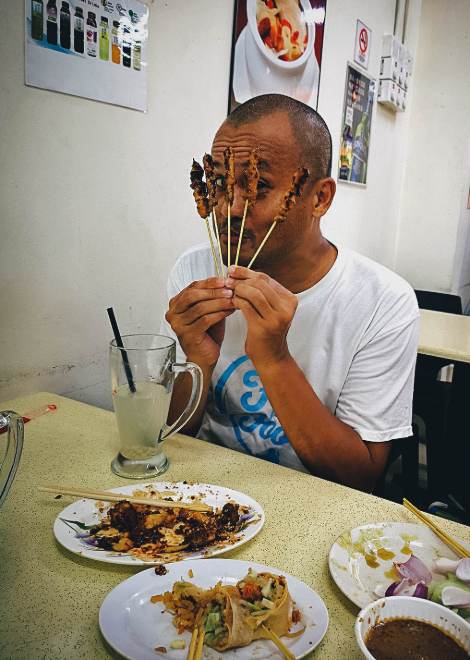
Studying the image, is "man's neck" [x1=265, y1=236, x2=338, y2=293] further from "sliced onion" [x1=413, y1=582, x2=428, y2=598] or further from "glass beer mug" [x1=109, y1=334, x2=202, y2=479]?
"sliced onion" [x1=413, y1=582, x2=428, y2=598]

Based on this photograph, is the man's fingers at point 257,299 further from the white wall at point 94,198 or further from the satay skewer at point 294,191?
the white wall at point 94,198

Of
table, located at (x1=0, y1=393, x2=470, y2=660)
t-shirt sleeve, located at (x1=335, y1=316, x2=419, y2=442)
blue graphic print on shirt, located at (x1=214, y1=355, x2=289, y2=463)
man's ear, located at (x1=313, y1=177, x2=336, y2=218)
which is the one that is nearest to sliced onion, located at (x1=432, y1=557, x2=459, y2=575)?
table, located at (x1=0, y1=393, x2=470, y2=660)

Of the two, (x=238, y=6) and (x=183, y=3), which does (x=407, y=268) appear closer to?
(x=238, y=6)

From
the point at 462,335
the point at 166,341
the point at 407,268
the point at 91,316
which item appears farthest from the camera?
the point at 407,268

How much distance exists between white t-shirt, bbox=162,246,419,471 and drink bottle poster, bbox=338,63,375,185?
1.88 m

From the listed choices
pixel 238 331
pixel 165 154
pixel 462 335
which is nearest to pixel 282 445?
pixel 238 331

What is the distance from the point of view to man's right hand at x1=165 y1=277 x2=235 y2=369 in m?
1.23

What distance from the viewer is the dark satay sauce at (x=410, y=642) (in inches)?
23.2

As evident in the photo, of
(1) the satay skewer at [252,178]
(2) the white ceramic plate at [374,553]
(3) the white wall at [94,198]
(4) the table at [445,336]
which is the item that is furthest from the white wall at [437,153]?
(2) the white ceramic plate at [374,553]

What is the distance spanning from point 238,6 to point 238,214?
1.17 m

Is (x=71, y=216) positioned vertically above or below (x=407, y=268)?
above

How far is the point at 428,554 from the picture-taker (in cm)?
88

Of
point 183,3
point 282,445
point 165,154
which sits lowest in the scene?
point 282,445

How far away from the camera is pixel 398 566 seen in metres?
0.83
